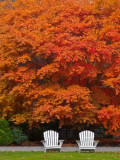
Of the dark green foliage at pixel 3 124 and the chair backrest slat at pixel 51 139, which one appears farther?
the dark green foliage at pixel 3 124

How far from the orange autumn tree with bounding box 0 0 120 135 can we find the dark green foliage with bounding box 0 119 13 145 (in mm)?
427

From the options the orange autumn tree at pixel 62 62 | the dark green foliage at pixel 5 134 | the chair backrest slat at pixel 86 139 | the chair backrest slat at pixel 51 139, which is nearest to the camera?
the chair backrest slat at pixel 86 139

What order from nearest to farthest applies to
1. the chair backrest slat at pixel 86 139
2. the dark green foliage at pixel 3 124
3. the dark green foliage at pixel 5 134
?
the chair backrest slat at pixel 86 139
the dark green foliage at pixel 5 134
the dark green foliage at pixel 3 124

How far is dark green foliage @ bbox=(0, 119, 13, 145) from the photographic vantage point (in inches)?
539

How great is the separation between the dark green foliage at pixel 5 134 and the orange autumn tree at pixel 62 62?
43 cm

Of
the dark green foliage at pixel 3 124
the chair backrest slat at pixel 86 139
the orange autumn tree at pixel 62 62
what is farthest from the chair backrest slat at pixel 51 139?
the dark green foliage at pixel 3 124

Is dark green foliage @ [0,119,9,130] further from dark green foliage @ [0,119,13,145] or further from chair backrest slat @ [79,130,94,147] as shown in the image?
chair backrest slat @ [79,130,94,147]

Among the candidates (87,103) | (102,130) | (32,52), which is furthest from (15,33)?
(102,130)

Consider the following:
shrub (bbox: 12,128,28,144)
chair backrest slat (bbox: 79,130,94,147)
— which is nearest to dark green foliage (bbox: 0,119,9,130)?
shrub (bbox: 12,128,28,144)

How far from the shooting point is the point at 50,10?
1440 cm

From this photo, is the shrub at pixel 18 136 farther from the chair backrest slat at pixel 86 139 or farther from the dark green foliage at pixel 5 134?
the chair backrest slat at pixel 86 139

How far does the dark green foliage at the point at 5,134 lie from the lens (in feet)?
45.0

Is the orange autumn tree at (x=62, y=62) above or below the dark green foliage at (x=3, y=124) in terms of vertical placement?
above

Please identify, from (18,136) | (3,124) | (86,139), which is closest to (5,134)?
(3,124)
